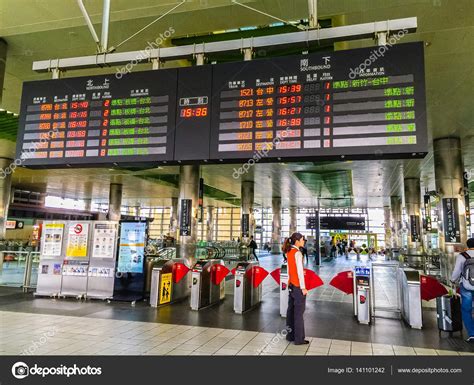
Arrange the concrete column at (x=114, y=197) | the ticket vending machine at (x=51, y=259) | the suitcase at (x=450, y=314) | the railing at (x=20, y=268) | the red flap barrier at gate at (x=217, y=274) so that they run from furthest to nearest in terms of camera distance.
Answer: the concrete column at (x=114, y=197) → the railing at (x=20, y=268) → the ticket vending machine at (x=51, y=259) → the red flap barrier at gate at (x=217, y=274) → the suitcase at (x=450, y=314)

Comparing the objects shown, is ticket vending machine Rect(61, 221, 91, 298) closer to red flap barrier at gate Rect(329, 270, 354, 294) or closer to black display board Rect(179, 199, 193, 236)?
black display board Rect(179, 199, 193, 236)

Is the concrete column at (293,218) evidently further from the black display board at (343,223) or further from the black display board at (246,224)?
the black display board at (246,224)

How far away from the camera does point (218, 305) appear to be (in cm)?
820

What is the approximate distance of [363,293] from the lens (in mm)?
6566

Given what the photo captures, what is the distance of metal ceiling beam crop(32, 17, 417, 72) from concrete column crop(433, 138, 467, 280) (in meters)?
10.4

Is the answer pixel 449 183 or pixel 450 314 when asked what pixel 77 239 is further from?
pixel 449 183

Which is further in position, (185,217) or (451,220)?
(451,220)

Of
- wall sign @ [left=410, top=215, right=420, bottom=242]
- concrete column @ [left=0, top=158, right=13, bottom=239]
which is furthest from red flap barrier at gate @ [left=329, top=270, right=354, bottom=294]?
wall sign @ [left=410, top=215, right=420, bottom=242]

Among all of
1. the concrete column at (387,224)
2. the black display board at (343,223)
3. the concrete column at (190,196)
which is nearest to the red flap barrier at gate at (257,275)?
the concrete column at (190,196)

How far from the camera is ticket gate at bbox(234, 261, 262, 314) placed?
24.1 ft

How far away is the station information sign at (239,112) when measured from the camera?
414 cm

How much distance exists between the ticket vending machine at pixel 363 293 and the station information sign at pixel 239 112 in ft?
11.1

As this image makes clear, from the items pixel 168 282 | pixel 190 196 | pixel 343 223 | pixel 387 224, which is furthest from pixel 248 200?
pixel 387 224

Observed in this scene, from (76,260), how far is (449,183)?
12.8m
